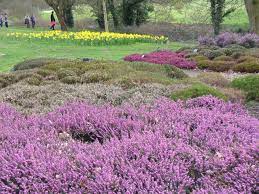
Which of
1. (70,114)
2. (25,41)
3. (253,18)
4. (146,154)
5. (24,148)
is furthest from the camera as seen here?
(25,41)

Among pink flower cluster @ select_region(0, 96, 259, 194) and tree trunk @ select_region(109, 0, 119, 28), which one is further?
tree trunk @ select_region(109, 0, 119, 28)

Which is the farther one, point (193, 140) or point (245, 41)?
point (245, 41)

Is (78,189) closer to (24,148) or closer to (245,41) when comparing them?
(24,148)

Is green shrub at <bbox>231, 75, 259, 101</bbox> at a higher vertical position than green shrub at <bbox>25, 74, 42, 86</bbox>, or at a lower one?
lower

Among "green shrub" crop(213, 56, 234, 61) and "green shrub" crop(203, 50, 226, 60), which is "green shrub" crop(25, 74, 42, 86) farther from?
"green shrub" crop(203, 50, 226, 60)

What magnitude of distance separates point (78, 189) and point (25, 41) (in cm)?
2606

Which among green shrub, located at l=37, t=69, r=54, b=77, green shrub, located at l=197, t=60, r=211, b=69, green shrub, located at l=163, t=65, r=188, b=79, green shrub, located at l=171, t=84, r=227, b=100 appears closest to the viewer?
green shrub, located at l=171, t=84, r=227, b=100

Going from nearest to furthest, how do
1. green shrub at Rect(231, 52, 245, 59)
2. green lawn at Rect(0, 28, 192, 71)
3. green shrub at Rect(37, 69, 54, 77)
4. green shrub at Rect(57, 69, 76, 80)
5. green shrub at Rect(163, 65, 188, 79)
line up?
1. green shrub at Rect(57, 69, 76, 80)
2. green shrub at Rect(37, 69, 54, 77)
3. green shrub at Rect(163, 65, 188, 79)
4. green shrub at Rect(231, 52, 245, 59)
5. green lawn at Rect(0, 28, 192, 71)

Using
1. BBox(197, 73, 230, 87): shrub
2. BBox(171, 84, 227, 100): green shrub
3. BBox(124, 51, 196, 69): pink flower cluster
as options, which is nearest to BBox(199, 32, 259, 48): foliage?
BBox(124, 51, 196, 69): pink flower cluster

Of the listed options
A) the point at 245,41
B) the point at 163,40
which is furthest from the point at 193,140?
the point at 163,40

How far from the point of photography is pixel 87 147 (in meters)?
4.11

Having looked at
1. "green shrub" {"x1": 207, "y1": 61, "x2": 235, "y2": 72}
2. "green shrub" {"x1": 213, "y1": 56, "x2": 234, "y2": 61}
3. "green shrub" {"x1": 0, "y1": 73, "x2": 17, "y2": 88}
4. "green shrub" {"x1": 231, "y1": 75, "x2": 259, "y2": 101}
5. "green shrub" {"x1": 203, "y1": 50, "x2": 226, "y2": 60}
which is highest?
"green shrub" {"x1": 0, "y1": 73, "x2": 17, "y2": 88}

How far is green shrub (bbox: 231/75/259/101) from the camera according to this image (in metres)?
8.98

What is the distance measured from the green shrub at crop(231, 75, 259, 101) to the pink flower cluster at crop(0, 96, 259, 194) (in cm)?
408
